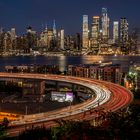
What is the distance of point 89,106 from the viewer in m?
13.1

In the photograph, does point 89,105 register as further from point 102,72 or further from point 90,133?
point 102,72

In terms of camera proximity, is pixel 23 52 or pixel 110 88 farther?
pixel 23 52

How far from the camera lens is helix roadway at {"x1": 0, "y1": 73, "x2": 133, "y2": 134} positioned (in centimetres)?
1063

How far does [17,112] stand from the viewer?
14.4 meters

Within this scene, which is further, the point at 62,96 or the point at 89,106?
the point at 62,96

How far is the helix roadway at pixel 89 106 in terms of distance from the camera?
1063cm

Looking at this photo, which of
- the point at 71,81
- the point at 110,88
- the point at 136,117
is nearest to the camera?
the point at 136,117

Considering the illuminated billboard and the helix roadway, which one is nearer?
the helix roadway

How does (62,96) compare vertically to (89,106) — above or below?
below

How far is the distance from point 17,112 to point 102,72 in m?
15.0

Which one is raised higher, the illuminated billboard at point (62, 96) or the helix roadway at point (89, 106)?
the helix roadway at point (89, 106)

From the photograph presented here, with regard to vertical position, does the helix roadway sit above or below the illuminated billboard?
above

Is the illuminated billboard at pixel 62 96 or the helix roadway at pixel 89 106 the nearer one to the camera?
the helix roadway at pixel 89 106

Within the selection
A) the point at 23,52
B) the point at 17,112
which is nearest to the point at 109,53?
the point at 23,52
